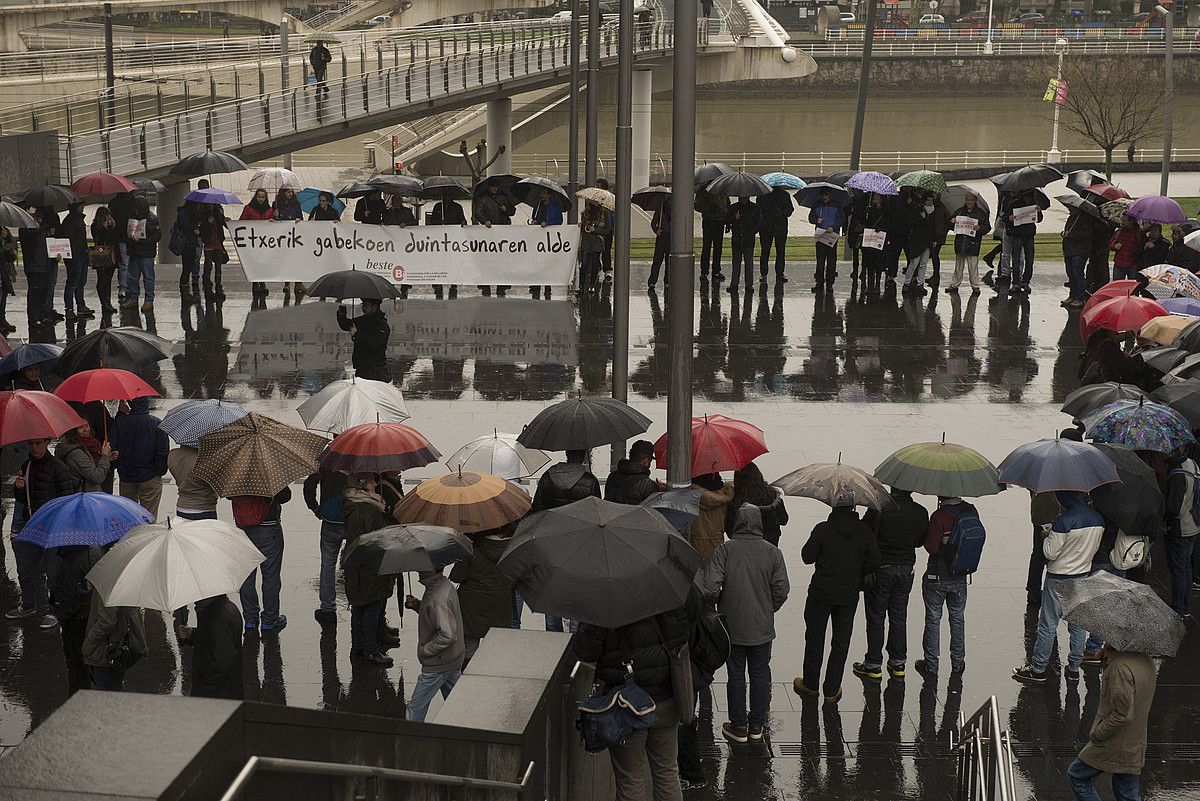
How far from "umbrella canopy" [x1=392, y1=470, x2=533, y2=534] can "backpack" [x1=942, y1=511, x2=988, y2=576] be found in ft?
8.17

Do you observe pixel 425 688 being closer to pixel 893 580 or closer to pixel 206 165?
pixel 893 580

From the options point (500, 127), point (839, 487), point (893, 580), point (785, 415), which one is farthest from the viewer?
point (500, 127)

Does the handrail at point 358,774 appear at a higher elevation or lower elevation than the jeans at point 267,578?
higher

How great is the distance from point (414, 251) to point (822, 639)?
484 inches

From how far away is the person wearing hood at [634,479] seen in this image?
9.26 metres

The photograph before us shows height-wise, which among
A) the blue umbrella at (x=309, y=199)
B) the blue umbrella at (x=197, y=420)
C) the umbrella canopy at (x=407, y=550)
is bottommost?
the umbrella canopy at (x=407, y=550)

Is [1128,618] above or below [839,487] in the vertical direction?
below

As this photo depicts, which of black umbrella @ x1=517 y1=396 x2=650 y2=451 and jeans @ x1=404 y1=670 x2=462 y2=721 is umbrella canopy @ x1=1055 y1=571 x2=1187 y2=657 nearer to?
jeans @ x1=404 y1=670 x2=462 y2=721

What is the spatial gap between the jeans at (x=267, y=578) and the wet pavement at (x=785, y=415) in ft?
0.77

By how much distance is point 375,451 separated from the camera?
9.40 meters

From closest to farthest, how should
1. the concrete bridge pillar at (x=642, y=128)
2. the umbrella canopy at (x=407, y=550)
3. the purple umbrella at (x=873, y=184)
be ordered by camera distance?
1. the umbrella canopy at (x=407, y=550)
2. the purple umbrella at (x=873, y=184)
3. the concrete bridge pillar at (x=642, y=128)

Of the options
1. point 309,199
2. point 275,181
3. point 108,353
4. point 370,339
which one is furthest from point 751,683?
point 309,199

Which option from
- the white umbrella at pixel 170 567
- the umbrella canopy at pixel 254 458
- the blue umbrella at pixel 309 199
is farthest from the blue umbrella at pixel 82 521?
the blue umbrella at pixel 309 199

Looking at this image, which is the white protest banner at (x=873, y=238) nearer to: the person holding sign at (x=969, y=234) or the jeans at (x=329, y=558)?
the person holding sign at (x=969, y=234)
